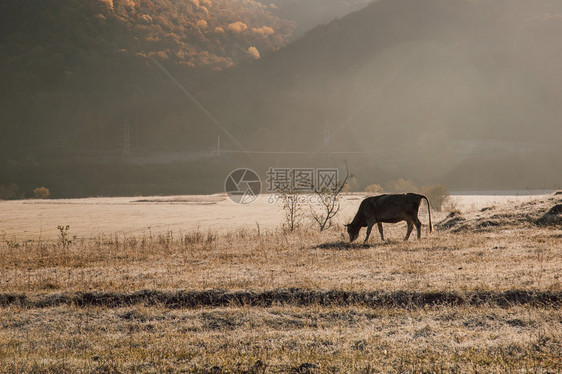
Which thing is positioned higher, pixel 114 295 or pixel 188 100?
pixel 188 100

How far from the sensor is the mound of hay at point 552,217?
63.3 ft

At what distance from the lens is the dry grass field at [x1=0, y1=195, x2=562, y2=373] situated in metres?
6.47

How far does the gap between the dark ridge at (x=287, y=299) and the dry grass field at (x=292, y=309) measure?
32 mm

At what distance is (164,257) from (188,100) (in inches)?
5384

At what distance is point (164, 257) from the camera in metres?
16.1

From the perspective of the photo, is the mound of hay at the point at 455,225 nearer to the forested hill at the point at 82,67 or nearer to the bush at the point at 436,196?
the bush at the point at 436,196

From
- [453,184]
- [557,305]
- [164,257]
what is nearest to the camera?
[557,305]

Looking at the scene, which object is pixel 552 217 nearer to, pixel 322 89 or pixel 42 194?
pixel 42 194

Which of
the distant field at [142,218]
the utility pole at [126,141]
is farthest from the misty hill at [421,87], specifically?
the distant field at [142,218]

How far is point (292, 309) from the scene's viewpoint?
920 cm

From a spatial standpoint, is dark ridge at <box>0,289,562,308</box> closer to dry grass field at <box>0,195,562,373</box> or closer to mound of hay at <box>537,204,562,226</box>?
dry grass field at <box>0,195,562,373</box>

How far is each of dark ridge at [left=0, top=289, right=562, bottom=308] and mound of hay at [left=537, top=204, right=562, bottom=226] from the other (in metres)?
Answer: 11.6

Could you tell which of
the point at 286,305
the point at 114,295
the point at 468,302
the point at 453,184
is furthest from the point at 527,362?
the point at 453,184

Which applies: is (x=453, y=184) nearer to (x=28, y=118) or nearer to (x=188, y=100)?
(x=188, y=100)
